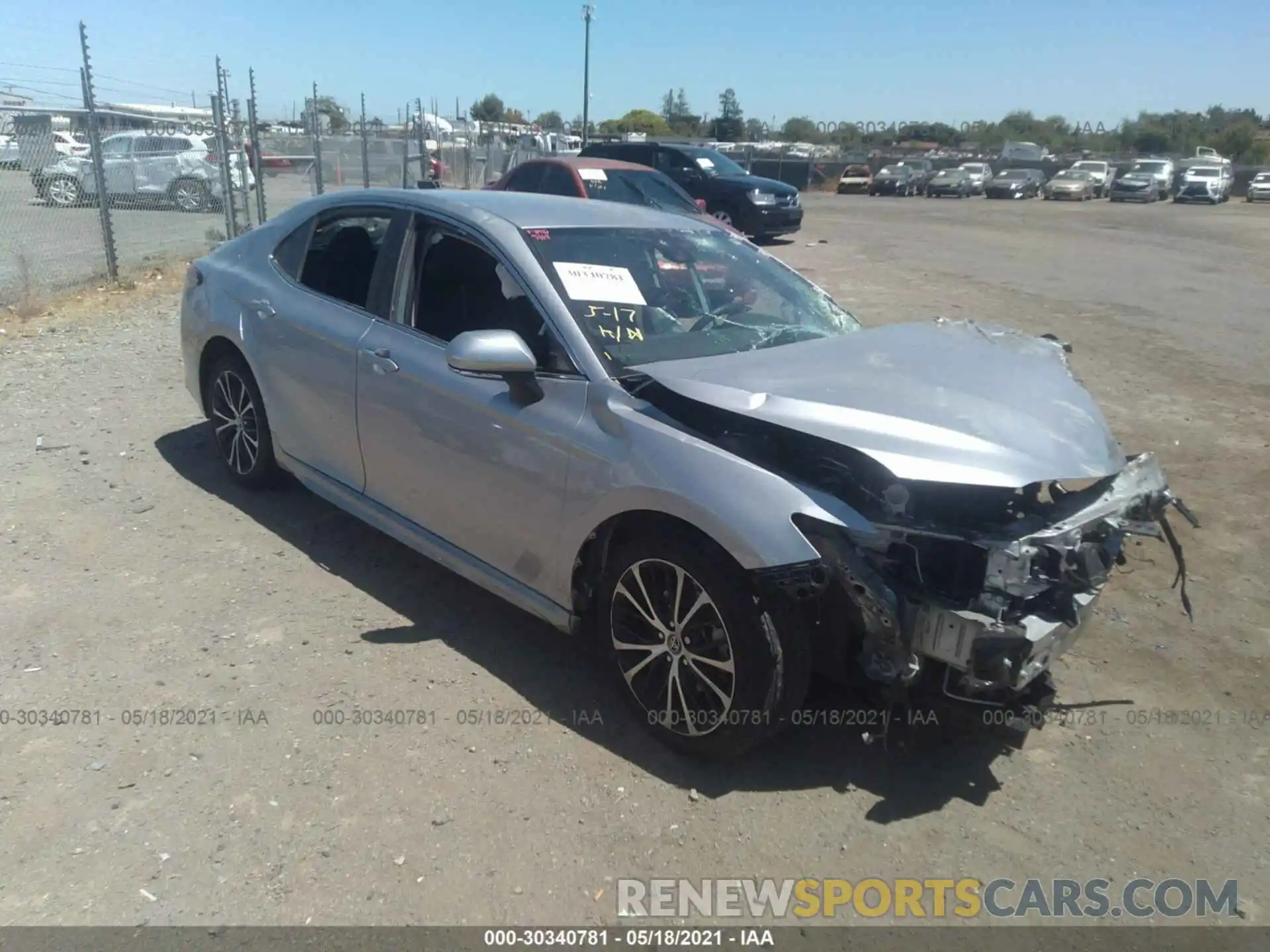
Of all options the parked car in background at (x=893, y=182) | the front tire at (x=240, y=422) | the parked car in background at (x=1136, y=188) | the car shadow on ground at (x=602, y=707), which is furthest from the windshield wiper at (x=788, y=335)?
the parked car in background at (x=1136, y=188)

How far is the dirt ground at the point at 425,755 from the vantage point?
2770 millimetres

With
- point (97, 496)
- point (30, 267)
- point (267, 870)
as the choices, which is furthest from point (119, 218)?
point (267, 870)

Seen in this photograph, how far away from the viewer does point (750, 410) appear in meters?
3.08

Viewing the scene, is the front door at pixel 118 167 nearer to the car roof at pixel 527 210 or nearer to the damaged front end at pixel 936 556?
the car roof at pixel 527 210

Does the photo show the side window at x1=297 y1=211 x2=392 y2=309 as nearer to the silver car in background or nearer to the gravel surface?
the silver car in background

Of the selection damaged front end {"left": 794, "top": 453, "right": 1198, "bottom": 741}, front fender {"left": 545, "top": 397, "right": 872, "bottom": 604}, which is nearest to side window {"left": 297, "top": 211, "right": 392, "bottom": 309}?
front fender {"left": 545, "top": 397, "right": 872, "bottom": 604}

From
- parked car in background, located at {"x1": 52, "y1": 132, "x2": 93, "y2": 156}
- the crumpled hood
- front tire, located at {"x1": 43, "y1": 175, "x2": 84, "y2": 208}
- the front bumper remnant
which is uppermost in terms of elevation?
parked car in background, located at {"x1": 52, "y1": 132, "x2": 93, "y2": 156}

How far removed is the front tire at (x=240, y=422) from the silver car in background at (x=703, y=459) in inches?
16.0

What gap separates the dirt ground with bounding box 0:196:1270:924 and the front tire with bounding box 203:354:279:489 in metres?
0.18

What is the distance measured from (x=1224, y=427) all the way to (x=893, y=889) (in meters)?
5.65

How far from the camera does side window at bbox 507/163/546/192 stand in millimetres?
13062

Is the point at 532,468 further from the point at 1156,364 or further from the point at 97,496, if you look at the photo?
the point at 1156,364

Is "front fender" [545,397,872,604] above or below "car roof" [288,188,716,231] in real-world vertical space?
below

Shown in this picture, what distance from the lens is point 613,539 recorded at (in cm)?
335
